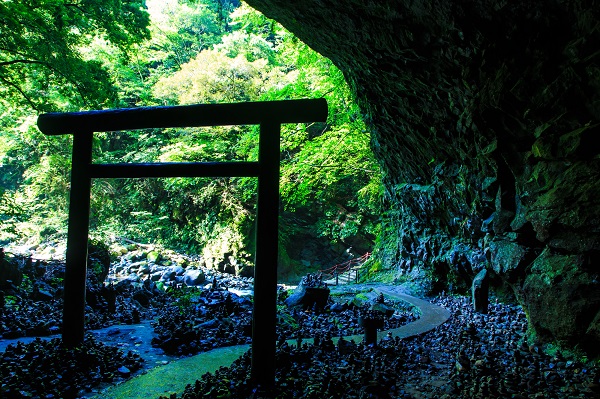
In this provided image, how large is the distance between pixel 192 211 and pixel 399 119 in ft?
46.4

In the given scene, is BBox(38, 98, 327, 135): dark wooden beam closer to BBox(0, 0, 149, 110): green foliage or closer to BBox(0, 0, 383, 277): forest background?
BBox(0, 0, 149, 110): green foliage

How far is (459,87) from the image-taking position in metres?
5.89

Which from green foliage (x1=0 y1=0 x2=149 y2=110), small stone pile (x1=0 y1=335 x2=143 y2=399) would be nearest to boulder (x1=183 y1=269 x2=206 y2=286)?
green foliage (x1=0 y1=0 x2=149 y2=110)

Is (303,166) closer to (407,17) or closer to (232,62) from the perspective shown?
(232,62)

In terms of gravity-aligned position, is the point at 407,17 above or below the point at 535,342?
above

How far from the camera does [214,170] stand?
13.5 feet

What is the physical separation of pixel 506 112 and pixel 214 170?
160 inches

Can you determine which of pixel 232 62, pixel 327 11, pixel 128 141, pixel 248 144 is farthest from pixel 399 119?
pixel 128 141

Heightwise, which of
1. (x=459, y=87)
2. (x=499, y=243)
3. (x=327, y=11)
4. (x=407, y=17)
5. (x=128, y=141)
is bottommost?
(x=499, y=243)

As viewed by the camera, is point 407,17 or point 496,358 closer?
point 496,358

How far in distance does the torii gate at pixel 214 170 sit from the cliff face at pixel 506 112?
2.75m

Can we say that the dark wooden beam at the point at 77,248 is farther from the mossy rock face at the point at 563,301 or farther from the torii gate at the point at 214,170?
the mossy rock face at the point at 563,301

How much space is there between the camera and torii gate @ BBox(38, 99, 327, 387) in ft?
11.8

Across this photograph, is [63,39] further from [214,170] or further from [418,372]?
[418,372]
